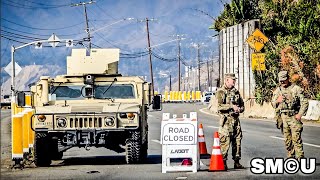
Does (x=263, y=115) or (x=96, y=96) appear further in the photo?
(x=263, y=115)

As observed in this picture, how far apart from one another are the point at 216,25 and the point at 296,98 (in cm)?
3758

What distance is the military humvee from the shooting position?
1612 centimetres

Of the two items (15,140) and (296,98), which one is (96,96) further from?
(296,98)

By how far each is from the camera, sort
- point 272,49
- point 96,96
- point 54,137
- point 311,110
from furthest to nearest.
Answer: point 272,49 → point 311,110 → point 96,96 → point 54,137

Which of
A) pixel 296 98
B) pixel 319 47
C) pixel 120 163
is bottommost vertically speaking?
pixel 120 163

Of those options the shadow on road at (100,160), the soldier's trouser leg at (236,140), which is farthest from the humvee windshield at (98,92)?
the soldier's trouser leg at (236,140)

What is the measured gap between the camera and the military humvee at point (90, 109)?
52.9 feet

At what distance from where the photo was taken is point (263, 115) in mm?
42625

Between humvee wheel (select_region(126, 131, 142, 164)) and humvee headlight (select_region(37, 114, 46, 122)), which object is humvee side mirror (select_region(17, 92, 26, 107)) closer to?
humvee headlight (select_region(37, 114, 46, 122))

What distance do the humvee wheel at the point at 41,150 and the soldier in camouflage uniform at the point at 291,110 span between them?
17.5ft

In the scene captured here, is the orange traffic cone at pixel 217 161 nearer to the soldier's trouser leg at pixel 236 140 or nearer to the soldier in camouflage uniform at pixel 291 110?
the soldier's trouser leg at pixel 236 140

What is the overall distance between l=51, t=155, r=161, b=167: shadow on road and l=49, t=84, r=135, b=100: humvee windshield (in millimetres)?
1597

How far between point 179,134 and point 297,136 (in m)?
2.37

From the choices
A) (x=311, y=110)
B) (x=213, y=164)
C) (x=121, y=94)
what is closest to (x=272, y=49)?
(x=311, y=110)
